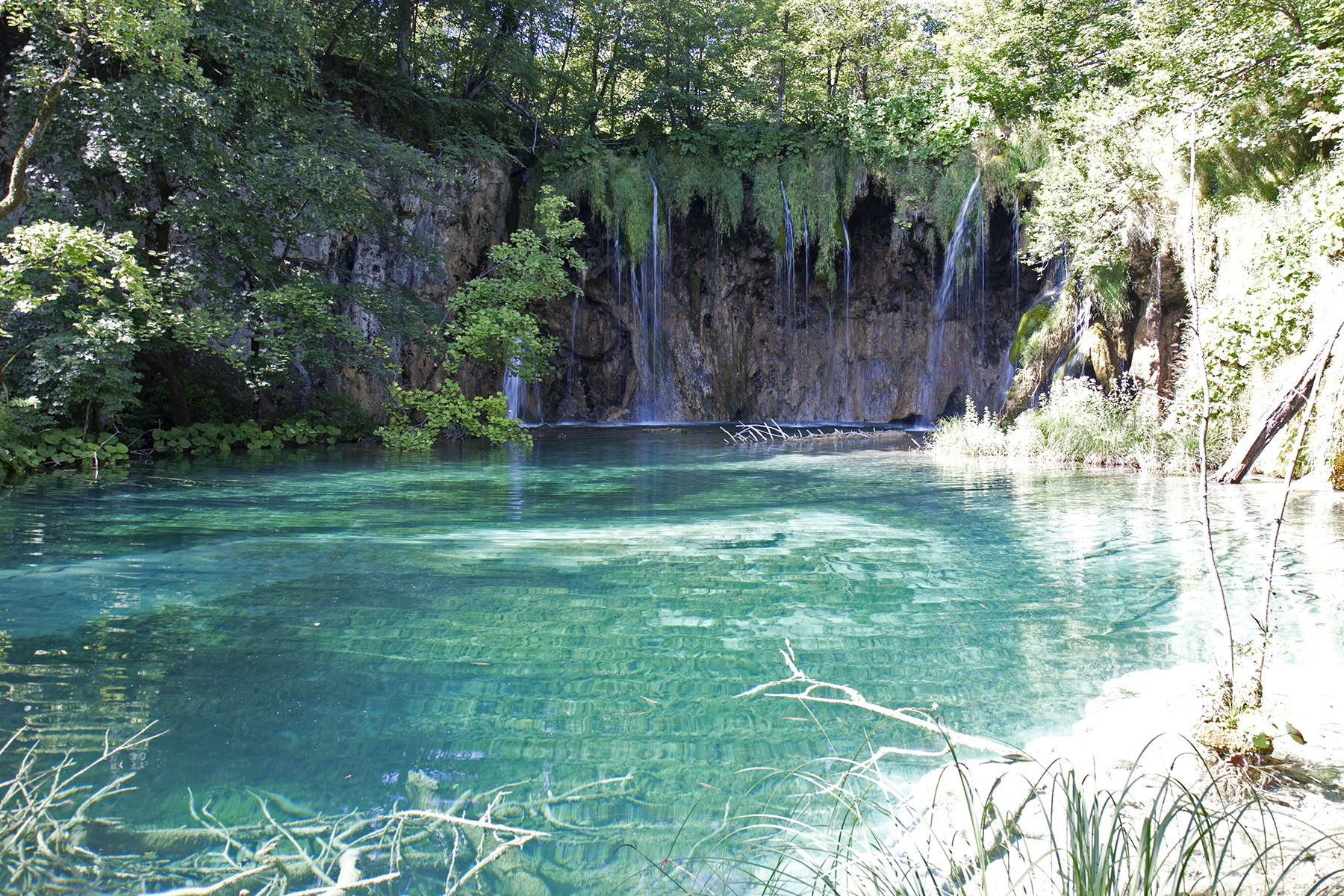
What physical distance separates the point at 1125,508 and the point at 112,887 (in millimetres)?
7708

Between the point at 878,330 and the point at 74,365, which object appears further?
the point at 878,330

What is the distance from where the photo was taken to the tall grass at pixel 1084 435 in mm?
10312

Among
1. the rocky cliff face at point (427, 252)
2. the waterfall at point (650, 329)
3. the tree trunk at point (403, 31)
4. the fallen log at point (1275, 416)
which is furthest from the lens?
the waterfall at point (650, 329)

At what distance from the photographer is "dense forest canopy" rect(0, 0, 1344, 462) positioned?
10172mm

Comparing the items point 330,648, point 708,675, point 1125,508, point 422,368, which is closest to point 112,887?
point 330,648

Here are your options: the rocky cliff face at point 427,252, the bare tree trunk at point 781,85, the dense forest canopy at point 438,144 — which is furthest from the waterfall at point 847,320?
the rocky cliff face at point 427,252

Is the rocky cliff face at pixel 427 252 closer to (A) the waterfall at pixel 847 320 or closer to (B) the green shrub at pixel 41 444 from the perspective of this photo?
(B) the green shrub at pixel 41 444

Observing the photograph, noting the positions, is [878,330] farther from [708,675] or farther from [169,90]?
[708,675]

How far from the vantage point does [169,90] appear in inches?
414

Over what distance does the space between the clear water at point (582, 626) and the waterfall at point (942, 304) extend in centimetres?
1242

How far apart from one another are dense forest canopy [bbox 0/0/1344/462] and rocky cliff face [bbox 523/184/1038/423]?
140cm

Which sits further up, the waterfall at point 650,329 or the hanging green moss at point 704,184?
the hanging green moss at point 704,184

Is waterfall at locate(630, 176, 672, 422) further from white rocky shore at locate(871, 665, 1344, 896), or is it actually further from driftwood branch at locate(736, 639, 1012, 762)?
white rocky shore at locate(871, 665, 1344, 896)

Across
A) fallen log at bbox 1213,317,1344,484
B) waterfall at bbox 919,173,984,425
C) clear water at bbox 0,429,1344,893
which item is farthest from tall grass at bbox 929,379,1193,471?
waterfall at bbox 919,173,984,425
